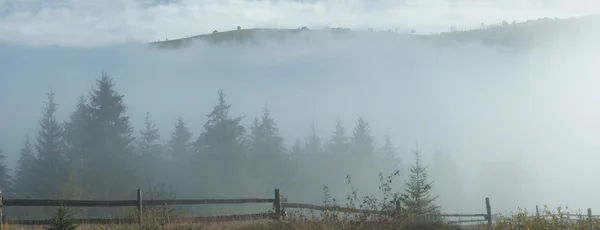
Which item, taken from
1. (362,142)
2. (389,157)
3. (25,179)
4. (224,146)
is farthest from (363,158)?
(25,179)

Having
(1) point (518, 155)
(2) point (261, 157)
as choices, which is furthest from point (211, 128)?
(1) point (518, 155)

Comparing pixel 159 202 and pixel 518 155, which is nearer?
pixel 159 202

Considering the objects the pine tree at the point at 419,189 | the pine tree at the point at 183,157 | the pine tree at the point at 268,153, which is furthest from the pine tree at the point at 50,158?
the pine tree at the point at 419,189

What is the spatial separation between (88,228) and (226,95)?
51.1 meters

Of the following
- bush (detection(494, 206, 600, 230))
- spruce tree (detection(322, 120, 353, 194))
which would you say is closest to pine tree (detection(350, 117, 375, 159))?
spruce tree (detection(322, 120, 353, 194))

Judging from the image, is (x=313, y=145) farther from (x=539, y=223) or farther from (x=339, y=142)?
(x=539, y=223)

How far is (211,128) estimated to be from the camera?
64375 mm

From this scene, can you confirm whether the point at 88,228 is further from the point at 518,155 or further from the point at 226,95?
the point at 518,155

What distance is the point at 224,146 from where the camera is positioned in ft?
210

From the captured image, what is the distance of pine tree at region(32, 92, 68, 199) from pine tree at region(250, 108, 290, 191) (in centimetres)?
1828

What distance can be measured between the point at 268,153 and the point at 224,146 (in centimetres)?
715

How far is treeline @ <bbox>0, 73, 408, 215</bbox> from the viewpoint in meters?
53.5

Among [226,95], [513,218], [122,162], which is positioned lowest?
[513,218]

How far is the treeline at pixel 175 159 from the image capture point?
53500 mm
